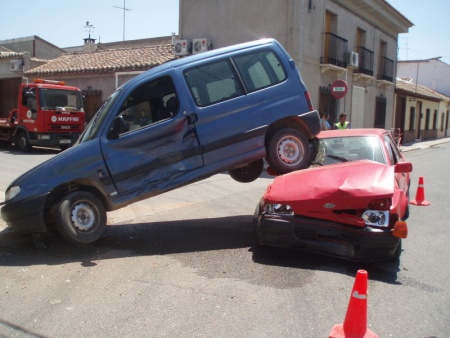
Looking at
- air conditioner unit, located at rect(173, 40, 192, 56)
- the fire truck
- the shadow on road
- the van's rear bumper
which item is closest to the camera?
the shadow on road

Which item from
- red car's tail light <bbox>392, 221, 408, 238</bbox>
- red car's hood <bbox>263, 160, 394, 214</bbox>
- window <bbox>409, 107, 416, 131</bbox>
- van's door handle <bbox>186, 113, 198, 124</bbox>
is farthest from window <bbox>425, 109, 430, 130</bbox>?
red car's tail light <bbox>392, 221, 408, 238</bbox>

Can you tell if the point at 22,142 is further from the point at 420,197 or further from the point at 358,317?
the point at 358,317

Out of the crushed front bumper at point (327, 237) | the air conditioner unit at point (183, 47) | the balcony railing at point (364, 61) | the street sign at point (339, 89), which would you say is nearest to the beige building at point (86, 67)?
the air conditioner unit at point (183, 47)

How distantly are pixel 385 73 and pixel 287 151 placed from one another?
21.2 m

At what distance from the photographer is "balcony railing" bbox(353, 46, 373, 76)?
68.7ft

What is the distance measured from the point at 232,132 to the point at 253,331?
2.87 metres

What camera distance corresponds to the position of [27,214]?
5227 mm

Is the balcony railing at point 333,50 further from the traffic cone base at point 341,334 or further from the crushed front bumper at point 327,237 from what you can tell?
the traffic cone base at point 341,334

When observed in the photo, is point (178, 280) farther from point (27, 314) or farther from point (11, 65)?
point (11, 65)

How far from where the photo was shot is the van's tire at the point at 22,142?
17266mm

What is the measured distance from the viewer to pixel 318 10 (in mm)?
16938

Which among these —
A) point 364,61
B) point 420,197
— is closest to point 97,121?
point 420,197

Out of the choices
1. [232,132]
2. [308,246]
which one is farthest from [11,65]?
[308,246]

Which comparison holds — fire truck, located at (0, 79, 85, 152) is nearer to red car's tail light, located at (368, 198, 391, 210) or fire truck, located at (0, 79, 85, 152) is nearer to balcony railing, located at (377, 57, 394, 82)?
red car's tail light, located at (368, 198, 391, 210)
